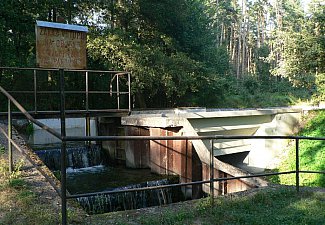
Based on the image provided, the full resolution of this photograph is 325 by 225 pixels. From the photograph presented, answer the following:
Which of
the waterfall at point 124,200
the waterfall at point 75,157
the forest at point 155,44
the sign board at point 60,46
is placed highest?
the forest at point 155,44

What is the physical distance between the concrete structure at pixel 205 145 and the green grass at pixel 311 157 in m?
Answer: 0.75

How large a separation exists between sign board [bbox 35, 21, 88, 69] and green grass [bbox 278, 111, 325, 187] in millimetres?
9261

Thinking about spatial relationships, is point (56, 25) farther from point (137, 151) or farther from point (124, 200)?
point (137, 151)

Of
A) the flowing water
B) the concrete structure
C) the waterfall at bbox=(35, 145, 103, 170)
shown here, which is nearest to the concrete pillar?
the concrete structure

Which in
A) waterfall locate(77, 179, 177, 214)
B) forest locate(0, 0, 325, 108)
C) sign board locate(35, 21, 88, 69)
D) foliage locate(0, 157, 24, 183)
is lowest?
waterfall locate(77, 179, 177, 214)

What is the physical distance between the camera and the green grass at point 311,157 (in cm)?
1075

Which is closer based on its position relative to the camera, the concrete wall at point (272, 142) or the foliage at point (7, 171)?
the foliage at point (7, 171)

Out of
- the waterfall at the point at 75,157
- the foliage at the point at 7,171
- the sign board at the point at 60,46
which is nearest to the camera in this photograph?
the sign board at the point at 60,46

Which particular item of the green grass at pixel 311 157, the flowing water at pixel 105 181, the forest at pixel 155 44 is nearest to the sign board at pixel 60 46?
the flowing water at pixel 105 181

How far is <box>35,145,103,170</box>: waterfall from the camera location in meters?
10.6

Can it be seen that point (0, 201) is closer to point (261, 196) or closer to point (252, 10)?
point (261, 196)

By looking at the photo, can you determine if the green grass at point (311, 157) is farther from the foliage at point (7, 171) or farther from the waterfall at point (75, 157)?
the foliage at point (7, 171)

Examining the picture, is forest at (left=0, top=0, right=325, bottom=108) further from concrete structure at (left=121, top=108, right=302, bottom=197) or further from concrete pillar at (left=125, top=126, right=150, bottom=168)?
concrete pillar at (left=125, top=126, right=150, bottom=168)

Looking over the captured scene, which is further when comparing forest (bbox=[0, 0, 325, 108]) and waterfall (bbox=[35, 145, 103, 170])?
forest (bbox=[0, 0, 325, 108])
